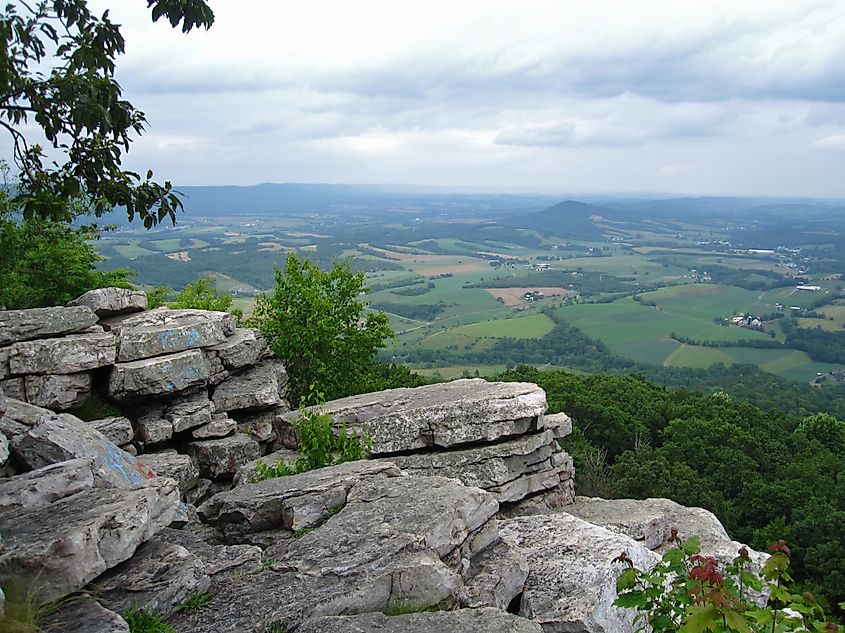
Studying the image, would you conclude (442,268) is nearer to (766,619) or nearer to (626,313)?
(626,313)

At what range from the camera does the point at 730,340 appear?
10469cm

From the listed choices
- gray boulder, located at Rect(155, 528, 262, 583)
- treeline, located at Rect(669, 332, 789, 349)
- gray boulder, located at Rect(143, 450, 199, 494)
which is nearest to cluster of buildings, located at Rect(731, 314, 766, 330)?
treeline, located at Rect(669, 332, 789, 349)

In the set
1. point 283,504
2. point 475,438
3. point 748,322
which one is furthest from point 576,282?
point 283,504

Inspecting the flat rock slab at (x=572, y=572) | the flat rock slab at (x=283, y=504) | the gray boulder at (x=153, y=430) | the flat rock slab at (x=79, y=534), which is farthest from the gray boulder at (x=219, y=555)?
A: the gray boulder at (x=153, y=430)

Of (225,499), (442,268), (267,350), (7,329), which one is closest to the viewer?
(225,499)

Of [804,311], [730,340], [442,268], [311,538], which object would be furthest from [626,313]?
[311,538]

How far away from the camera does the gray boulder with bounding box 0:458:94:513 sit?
8.55 meters

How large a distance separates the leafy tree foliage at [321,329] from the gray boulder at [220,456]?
495 centimetres

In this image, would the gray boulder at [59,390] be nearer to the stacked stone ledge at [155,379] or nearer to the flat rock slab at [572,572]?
the stacked stone ledge at [155,379]

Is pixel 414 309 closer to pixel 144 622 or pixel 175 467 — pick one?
pixel 175 467

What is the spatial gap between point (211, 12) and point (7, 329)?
10281mm

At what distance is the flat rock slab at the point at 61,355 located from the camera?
47.6ft

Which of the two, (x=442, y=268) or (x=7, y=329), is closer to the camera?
(x=7, y=329)

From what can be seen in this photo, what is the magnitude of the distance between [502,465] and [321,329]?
9.68 metres
